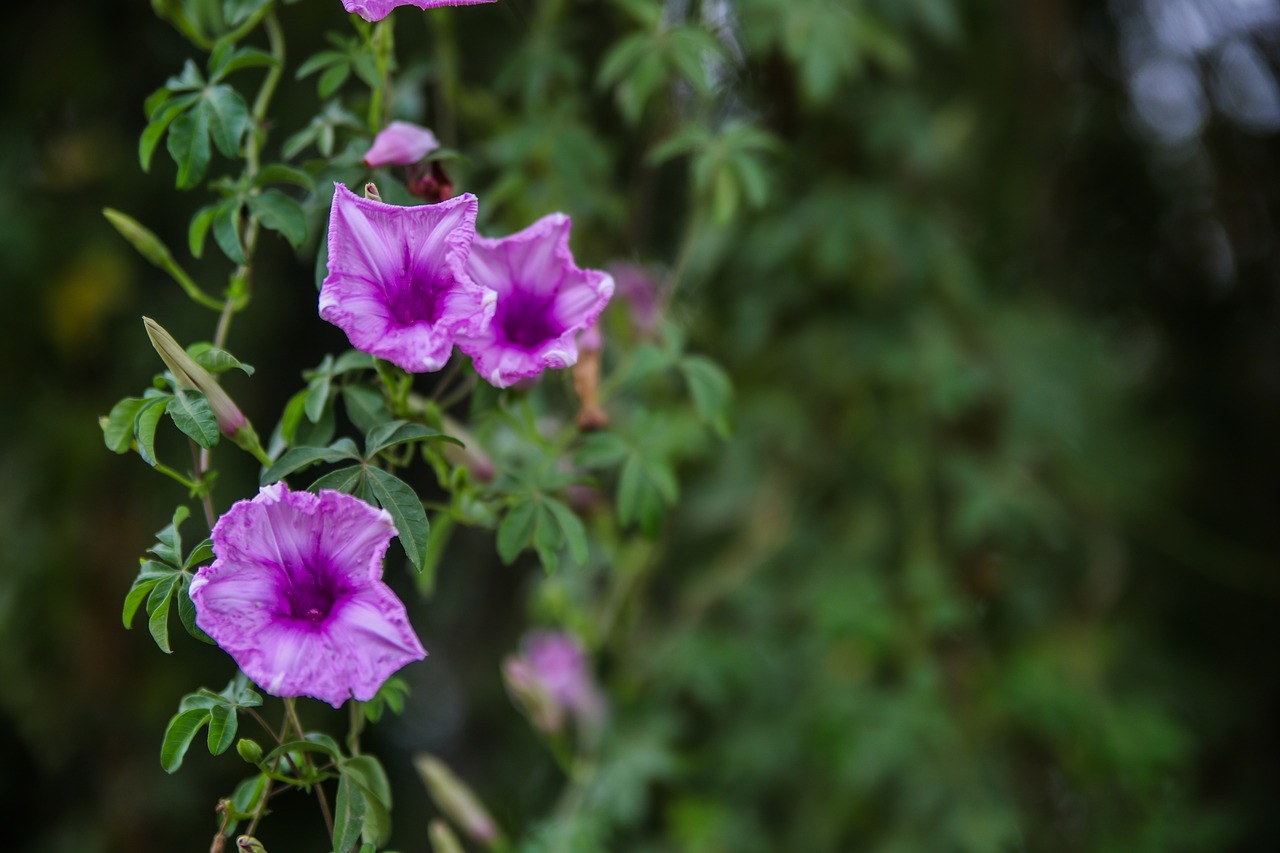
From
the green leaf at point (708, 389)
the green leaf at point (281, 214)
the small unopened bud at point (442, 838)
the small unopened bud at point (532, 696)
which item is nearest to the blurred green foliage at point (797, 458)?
the green leaf at point (708, 389)

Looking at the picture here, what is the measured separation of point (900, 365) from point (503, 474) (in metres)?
0.77

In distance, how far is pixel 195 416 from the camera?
61 cm

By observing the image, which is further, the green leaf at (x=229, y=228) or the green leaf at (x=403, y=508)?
the green leaf at (x=229, y=228)

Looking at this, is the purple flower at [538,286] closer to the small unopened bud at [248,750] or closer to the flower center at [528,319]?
the flower center at [528,319]

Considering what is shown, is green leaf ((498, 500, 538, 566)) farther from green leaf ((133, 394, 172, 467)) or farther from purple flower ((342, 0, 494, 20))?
purple flower ((342, 0, 494, 20))

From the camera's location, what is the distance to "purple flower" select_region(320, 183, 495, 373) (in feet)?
1.91

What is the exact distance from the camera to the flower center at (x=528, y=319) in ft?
2.23

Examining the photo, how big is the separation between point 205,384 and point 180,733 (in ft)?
0.66

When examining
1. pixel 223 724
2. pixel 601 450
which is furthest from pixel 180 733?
pixel 601 450

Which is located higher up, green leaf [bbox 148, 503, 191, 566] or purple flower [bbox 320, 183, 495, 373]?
purple flower [bbox 320, 183, 495, 373]

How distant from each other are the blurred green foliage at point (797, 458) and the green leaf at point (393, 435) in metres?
0.29

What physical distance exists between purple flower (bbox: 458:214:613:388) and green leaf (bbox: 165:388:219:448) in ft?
0.56

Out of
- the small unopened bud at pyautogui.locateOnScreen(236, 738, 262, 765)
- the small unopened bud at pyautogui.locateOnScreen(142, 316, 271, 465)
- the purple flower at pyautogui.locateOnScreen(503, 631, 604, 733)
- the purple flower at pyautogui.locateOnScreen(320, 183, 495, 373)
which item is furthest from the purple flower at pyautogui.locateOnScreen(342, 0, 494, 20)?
the purple flower at pyautogui.locateOnScreen(503, 631, 604, 733)

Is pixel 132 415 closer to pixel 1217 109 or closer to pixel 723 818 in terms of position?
pixel 723 818
